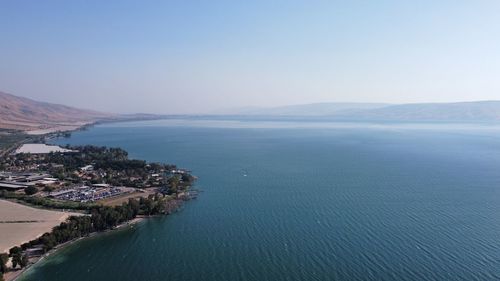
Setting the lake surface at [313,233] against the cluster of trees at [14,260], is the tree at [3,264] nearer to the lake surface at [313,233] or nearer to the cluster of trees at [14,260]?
the cluster of trees at [14,260]

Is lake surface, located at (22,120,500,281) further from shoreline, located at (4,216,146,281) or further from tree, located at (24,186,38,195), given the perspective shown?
tree, located at (24,186,38,195)

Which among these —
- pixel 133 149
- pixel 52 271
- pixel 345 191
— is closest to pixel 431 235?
pixel 345 191

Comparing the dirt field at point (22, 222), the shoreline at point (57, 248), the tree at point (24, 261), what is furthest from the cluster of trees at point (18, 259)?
the dirt field at point (22, 222)

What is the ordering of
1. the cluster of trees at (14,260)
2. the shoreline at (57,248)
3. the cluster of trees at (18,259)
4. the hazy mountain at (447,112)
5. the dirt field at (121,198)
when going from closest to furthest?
the shoreline at (57,248)
the cluster of trees at (14,260)
the cluster of trees at (18,259)
the dirt field at (121,198)
the hazy mountain at (447,112)

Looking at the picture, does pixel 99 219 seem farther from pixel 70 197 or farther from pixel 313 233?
pixel 313 233

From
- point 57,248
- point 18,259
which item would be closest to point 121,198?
point 57,248

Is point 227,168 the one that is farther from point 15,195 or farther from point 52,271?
point 52,271
